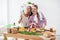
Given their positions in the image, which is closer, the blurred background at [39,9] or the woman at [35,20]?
the woman at [35,20]

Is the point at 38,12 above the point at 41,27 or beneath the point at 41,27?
above

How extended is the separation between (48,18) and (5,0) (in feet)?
1.78

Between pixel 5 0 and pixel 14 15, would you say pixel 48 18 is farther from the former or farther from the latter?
pixel 5 0

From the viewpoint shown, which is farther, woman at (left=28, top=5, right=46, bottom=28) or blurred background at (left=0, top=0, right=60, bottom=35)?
blurred background at (left=0, top=0, right=60, bottom=35)

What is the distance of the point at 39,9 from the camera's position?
5.10ft

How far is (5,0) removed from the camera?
166 cm

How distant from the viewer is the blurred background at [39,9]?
1.61 m

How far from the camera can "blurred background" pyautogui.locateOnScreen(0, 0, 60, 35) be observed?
161 cm

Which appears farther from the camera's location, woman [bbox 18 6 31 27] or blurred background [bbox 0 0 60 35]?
blurred background [bbox 0 0 60 35]

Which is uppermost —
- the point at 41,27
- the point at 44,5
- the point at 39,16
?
the point at 44,5

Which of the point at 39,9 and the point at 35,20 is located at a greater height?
the point at 39,9

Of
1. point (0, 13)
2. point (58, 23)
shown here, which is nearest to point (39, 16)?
point (58, 23)

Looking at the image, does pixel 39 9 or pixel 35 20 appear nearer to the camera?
pixel 35 20

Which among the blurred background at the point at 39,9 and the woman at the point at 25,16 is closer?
the woman at the point at 25,16
